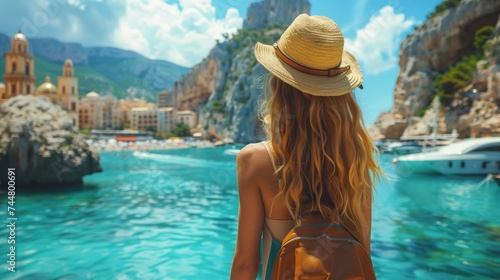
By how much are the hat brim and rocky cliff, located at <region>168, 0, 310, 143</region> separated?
63.8 m

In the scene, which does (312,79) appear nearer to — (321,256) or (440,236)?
(321,256)

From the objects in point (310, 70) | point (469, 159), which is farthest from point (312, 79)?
point (469, 159)

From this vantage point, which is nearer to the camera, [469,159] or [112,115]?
[469,159]

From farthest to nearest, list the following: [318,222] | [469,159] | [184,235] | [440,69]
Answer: [440,69] → [469,159] → [184,235] → [318,222]

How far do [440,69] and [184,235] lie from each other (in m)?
60.5

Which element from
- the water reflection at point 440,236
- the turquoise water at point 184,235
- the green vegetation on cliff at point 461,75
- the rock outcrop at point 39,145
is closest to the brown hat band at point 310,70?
the turquoise water at point 184,235

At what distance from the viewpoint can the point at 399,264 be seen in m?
5.57

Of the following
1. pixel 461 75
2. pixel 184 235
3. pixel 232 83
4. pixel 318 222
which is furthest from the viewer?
pixel 232 83

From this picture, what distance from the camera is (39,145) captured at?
12609 millimetres

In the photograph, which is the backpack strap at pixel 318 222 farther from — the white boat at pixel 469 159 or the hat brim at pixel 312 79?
the white boat at pixel 469 159

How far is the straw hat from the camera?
1352 mm

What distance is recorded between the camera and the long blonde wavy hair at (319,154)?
132 cm

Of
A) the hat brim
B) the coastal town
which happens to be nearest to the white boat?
the hat brim

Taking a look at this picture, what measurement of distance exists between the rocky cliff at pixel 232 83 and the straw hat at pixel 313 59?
63.8m
